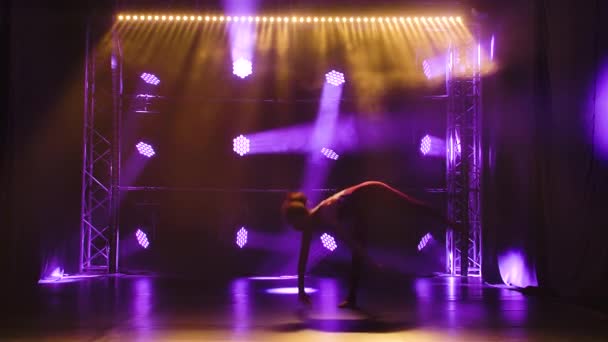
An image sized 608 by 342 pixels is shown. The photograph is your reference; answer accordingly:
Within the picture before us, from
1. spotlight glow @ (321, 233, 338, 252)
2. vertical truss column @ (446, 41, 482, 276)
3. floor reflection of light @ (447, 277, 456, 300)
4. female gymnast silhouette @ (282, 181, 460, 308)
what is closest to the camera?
female gymnast silhouette @ (282, 181, 460, 308)

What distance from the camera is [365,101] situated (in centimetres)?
941

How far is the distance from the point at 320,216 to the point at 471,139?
15.4 feet

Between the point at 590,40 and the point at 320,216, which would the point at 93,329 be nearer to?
the point at 320,216

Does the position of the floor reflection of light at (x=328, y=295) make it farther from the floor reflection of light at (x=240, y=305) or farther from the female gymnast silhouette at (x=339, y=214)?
the floor reflection of light at (x=240, y=305)

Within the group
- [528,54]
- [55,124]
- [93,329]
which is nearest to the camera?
[93,329]

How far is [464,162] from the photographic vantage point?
875cm

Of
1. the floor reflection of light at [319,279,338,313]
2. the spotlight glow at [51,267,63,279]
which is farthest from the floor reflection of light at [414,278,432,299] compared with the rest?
the spotlight glow at [51,267,63,279]

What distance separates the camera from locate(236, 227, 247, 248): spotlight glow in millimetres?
9281

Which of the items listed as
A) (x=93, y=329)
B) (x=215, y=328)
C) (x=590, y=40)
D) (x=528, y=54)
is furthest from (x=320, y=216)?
(x=528, y=54)

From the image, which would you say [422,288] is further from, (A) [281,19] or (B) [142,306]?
(A) [281,19]

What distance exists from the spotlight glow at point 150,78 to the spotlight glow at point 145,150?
1049mm

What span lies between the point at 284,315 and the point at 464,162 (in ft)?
15.8

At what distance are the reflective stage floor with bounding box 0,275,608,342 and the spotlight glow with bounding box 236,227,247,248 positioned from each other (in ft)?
5.89

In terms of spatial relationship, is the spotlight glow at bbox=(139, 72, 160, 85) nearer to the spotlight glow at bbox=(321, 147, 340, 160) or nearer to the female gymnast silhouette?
the spotlight glow at bbox=(321, 147, 340, 160)
